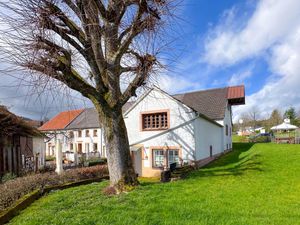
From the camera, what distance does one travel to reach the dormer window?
19.9 metres

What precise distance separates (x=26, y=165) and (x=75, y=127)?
95.5 ft

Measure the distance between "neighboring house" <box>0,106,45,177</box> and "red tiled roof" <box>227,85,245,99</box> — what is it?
2011 centimetres

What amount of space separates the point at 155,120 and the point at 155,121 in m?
0.08

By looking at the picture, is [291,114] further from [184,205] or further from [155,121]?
[184,205]

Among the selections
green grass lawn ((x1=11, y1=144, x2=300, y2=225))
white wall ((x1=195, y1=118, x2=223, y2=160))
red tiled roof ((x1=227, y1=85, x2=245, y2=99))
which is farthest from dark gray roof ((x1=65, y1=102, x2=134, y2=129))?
green grass lawn ((x1=11, y1=144, x2=300, y2=225))

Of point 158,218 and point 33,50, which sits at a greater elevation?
point 33,50

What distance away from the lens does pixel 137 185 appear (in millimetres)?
10203

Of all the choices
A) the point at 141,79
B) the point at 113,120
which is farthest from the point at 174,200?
the point at 141,79

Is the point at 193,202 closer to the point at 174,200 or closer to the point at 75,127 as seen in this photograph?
the point at 174,200

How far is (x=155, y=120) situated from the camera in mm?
20641

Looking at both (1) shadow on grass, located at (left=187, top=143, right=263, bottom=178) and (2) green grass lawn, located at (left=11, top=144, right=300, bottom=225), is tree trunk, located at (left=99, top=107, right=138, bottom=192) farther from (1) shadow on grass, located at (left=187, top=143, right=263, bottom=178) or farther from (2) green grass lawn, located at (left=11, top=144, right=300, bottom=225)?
(1) shadow on grass, located at (left=187, top=143, right=263, bottom=178)

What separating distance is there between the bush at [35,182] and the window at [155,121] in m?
5.73

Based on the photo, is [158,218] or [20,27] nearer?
[158,218]

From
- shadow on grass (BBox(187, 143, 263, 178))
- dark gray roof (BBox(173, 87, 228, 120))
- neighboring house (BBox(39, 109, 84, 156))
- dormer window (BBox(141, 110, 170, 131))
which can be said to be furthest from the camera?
neighboring house (BBox(39, 109, 84, 156))
